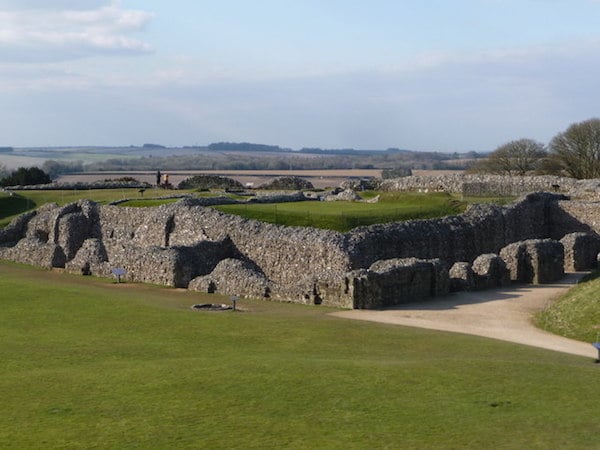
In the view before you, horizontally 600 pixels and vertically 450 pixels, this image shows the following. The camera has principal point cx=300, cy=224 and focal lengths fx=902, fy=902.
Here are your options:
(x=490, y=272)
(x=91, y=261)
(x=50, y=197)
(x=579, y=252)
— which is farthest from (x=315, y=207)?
(x=50, y=197)

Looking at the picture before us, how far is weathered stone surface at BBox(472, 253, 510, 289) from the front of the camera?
3506 cm

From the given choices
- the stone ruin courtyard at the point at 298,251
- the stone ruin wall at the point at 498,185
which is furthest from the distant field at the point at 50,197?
the stone ruin wall at the point at 498,185

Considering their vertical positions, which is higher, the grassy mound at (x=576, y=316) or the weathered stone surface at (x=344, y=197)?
the weathered stone surface at (x=344, y=197)

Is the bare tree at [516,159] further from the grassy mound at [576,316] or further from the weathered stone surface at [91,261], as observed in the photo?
the grassy mound at [576,316]

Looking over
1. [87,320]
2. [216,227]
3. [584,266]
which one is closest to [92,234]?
[216,227]

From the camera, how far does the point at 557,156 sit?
76.7 metres

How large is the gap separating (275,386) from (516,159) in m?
66.6

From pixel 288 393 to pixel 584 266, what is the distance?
29150 mm

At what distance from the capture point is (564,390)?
1733 centimetres

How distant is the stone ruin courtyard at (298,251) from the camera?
104 feet

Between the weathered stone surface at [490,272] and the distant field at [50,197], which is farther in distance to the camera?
the distant field at [50,197]

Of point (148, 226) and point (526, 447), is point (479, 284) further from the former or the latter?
point (526, 447)

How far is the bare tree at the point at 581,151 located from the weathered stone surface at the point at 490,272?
134 ft

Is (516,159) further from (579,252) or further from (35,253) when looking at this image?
(35,253)
